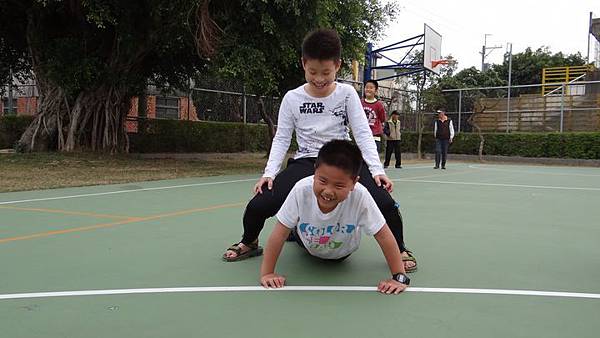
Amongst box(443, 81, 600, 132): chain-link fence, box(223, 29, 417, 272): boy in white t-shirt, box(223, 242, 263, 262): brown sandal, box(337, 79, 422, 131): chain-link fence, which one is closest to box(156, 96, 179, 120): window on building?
box(337, 79, 422, 131): chain-link fence

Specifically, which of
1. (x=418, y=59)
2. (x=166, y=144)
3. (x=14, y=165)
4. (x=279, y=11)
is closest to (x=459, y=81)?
(x=418, y=59)

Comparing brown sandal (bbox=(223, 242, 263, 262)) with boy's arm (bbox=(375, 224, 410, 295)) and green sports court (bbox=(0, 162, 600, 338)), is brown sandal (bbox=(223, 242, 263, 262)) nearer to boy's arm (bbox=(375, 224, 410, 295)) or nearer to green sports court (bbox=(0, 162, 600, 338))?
green sports court (bbox=(0, 162, 600, 338))

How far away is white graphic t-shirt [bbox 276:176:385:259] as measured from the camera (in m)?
3.18

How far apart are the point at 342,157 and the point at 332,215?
412 mm

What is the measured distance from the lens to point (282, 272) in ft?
11.6

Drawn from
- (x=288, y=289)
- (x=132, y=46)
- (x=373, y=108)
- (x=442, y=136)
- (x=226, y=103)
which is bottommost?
(x=288, y=289)

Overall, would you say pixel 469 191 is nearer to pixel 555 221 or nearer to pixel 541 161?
pixel 555 221

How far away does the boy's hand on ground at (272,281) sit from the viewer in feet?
10.4

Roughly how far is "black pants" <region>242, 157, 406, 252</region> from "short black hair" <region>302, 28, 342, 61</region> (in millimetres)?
725

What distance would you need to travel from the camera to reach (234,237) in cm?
473

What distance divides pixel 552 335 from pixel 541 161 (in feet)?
67.1

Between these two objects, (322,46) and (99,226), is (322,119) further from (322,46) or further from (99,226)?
(99,226)

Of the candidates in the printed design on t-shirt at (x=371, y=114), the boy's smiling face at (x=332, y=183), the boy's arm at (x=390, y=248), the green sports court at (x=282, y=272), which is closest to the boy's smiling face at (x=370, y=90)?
the printed design on t-shirt at (x=371, y=114)

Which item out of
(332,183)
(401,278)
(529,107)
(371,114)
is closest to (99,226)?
(332,183)
